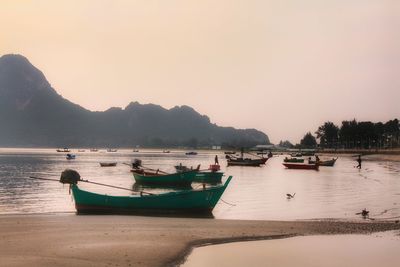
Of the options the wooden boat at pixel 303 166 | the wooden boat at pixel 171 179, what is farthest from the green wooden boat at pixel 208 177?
the wooden boat at pixel 303 166

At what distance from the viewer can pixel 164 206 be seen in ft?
89.4

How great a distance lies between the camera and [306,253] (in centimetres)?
1650

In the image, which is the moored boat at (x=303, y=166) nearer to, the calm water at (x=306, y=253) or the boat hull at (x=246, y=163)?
the boat hull at (x=246, y=163)

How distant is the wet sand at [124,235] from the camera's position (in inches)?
575

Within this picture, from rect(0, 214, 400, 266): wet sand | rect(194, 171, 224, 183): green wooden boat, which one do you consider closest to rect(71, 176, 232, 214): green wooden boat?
rect(0, 214, 400, 266): wet sand

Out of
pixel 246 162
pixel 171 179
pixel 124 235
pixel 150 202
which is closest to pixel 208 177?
pixel 171 179

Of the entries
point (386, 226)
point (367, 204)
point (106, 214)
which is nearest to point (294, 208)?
point (367, 204)

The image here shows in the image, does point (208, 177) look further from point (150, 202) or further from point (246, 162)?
point (246, 162)

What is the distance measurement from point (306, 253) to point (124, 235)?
708cm

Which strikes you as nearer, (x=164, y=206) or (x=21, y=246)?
(x=21, y=246)

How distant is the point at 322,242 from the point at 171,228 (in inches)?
258

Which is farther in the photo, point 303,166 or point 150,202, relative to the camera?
point 303,166

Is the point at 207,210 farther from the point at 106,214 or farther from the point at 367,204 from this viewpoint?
the point at 367,204

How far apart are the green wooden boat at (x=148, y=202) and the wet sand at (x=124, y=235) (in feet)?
5.28
